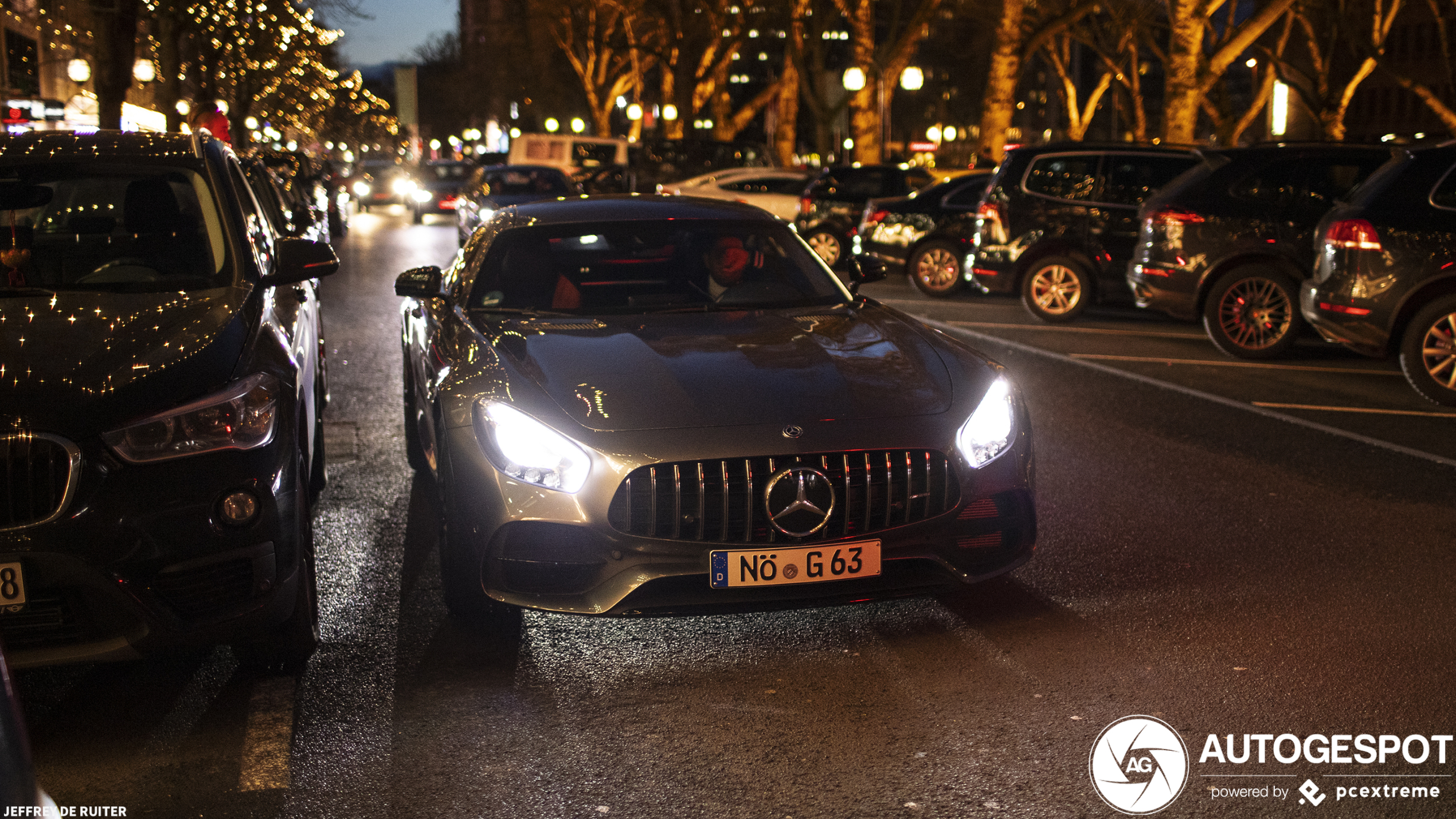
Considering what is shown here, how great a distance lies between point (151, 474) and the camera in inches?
143

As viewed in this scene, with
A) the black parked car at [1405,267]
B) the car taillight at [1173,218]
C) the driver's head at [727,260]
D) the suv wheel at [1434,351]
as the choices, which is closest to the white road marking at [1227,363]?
the car taillight at [1173,218]

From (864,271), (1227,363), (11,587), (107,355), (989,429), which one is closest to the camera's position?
(11,587)

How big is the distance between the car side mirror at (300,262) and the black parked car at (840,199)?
48.1 ft

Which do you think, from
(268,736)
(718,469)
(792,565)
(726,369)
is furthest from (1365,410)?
(268,736)

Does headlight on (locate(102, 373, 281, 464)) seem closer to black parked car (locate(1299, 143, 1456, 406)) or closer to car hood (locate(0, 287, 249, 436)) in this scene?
car hood (locate(0, 287, 249, 436))

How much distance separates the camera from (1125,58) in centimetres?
5288

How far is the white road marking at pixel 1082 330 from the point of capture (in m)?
12.9

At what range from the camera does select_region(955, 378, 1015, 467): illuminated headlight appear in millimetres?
4332

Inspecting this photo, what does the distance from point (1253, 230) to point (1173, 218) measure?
2.12 ft

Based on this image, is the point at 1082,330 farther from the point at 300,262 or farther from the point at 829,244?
the point at 300,262

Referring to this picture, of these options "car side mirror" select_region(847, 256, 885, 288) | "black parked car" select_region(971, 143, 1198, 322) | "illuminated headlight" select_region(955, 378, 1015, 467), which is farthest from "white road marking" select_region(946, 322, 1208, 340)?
Result: "illuminated headlight" select_region(955, 378, 1015, 467)

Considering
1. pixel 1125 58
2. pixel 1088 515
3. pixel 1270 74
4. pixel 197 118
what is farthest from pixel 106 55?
pixel 1125 58

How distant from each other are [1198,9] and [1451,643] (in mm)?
21172

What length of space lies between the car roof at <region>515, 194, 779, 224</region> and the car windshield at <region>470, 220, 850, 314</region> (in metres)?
0.05
